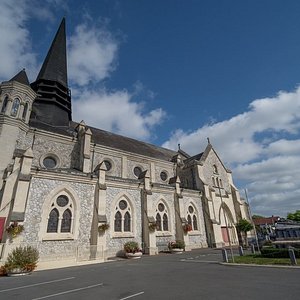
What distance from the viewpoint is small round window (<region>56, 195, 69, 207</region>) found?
16.5 metres

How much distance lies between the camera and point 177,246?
2034 centimetres

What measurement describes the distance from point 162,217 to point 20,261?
13.6 m

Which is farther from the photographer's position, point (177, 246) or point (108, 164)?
point (108, 164)

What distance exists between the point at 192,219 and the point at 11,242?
1813 cm

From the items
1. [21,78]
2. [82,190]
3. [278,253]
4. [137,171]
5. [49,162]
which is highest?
[21,78]

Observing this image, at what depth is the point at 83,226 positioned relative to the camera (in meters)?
16.9

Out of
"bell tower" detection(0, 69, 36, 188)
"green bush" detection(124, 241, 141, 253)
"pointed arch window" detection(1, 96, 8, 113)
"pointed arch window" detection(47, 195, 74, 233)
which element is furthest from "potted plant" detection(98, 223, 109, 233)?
"pointed arch window" detection(1, 96, 8, 113)

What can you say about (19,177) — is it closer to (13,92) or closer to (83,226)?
(83,226)

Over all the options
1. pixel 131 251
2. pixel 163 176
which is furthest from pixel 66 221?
pixel 163 176

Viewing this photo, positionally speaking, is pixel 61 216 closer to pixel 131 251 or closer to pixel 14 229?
pixel 14 229

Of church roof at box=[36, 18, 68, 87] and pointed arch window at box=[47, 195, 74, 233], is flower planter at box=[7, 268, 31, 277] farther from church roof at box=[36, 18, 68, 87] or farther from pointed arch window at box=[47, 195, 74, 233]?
church roof at box=[36, 18, 68, 87]

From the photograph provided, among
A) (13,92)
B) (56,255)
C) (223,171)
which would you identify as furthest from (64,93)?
(223,171)

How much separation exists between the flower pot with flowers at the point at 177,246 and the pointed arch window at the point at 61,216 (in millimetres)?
9749

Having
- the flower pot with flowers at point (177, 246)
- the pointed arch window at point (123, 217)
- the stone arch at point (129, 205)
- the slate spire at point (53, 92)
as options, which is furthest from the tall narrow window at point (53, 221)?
the slate spire at point (53, 92)
